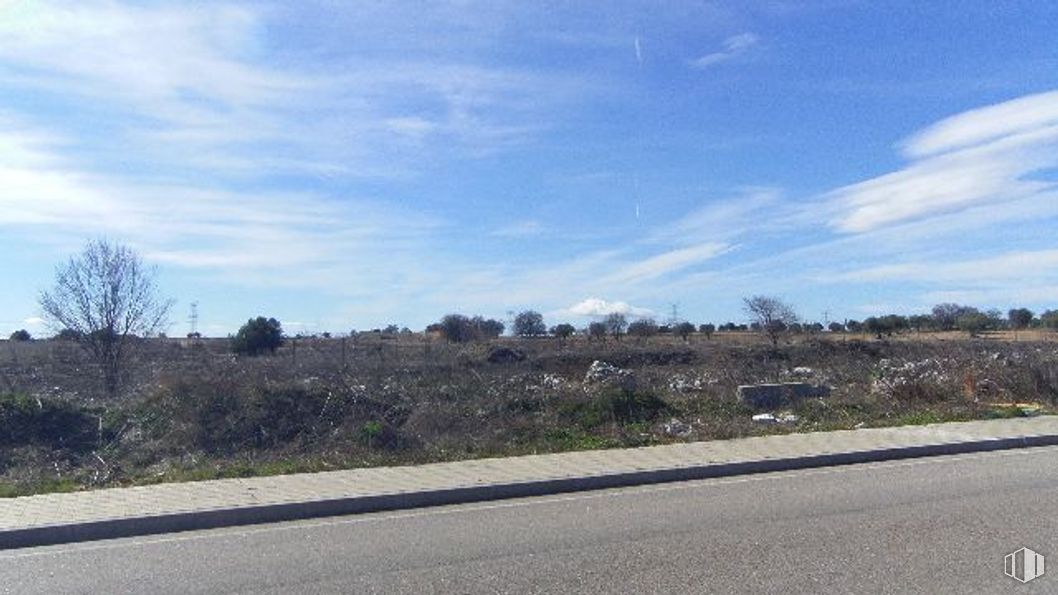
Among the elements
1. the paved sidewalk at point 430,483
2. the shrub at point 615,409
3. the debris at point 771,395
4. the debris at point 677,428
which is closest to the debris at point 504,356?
the debris at point 771,395

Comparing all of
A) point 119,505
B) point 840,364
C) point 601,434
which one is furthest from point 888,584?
point 840,364

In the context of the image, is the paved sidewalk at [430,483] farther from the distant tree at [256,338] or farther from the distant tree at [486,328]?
the distant tree at [486,328]

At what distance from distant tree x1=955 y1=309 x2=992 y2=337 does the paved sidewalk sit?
64.7 metres

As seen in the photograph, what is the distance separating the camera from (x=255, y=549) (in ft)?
28.6

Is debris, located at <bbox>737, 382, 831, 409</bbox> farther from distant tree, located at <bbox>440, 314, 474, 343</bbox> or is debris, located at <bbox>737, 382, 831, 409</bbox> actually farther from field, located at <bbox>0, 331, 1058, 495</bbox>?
distant tree, located at <bbox>440, 314, 474, 343</bbox>

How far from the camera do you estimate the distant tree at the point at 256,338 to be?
4525 centimetres

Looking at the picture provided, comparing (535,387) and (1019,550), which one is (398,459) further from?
(535,387)

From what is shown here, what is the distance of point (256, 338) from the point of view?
4550 cm

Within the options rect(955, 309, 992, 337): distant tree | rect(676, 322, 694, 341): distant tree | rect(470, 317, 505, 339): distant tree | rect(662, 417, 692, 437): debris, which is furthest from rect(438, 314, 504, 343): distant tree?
rect(662, 417, 692, 437): debris

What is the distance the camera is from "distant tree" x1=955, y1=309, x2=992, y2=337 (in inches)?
3046

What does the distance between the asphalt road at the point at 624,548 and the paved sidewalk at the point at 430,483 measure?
0.40m

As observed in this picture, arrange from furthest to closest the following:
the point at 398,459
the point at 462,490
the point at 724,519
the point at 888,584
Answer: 1. the point at 398,459
2. the point at 462,490
3. the point at 724,519
4. the point at 888,584

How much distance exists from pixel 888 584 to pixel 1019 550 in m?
1.69

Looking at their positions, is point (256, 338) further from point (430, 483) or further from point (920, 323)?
point (920, 323)
